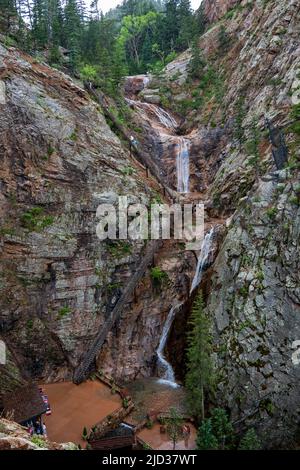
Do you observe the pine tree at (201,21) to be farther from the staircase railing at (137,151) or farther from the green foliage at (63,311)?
the green foliage at (63,311)

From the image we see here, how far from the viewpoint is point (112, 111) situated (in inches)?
1780

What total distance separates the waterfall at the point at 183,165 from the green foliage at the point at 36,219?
18073 millimetres

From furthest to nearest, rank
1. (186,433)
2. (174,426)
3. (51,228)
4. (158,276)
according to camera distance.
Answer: (158,276)
(51,228)
(186,433)
(174,426)

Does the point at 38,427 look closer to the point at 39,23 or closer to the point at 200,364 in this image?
the point at 200,364

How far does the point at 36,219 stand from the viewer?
3047 centimetres

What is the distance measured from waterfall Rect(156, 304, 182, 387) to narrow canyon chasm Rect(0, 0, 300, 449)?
9 cm

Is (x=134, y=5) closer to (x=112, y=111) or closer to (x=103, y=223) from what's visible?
(x=112, y=111)

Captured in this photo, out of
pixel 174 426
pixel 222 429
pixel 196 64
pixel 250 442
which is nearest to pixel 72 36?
pixel 196 64

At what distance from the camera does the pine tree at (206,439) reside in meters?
21.5

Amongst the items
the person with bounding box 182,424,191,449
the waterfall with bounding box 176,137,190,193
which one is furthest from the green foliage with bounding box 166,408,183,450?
the waterfall with bounding box 176,137,190,193

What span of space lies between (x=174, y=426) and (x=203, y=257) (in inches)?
570

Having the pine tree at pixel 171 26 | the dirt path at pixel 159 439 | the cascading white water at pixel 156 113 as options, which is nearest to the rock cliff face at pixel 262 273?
the dirt path at pixel 159 439

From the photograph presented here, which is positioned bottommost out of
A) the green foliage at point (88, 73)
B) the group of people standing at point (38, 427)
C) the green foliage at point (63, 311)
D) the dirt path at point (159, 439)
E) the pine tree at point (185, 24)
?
the dirt path at point (159, 439)
